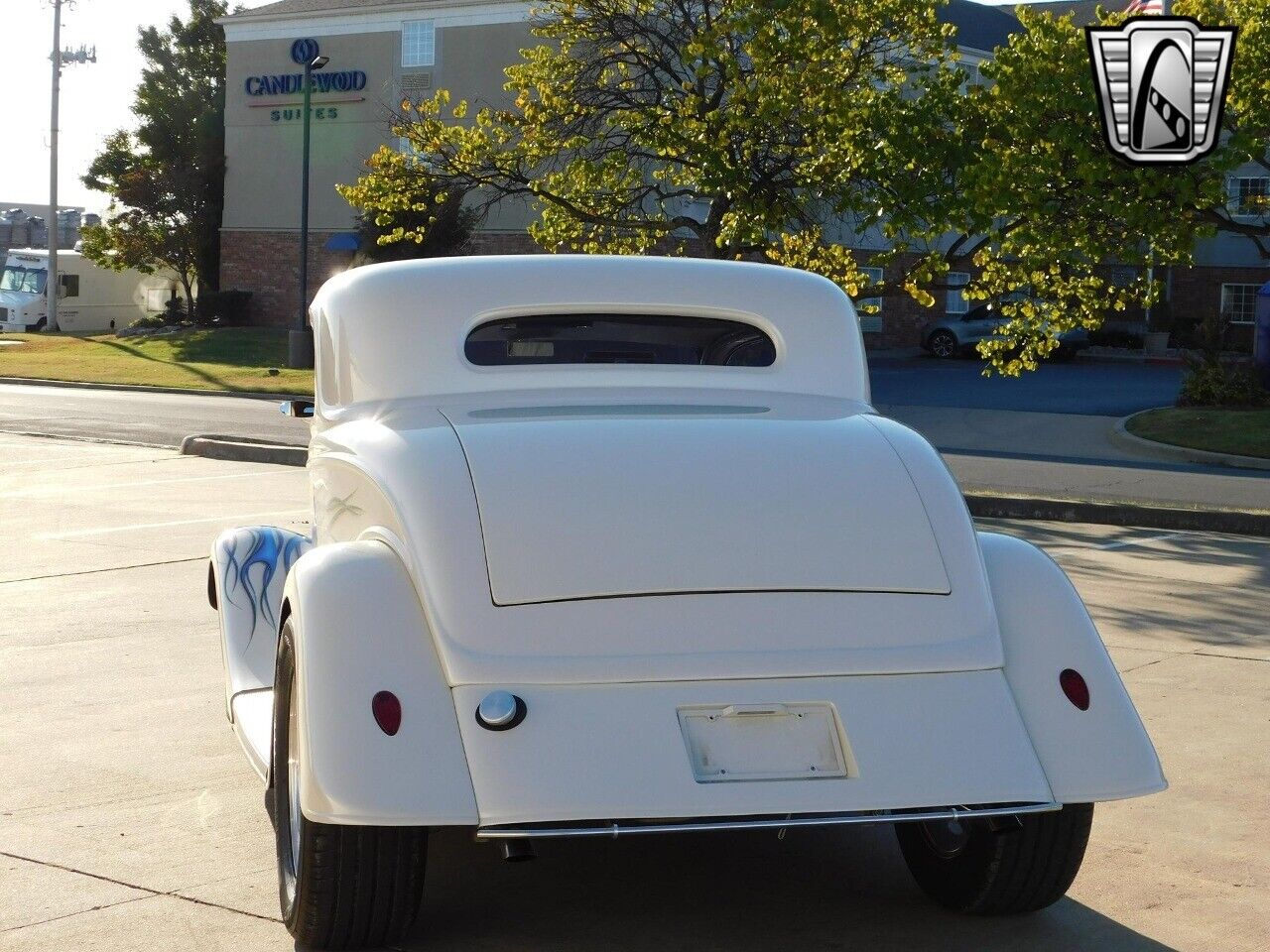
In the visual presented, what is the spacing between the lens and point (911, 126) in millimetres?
18203

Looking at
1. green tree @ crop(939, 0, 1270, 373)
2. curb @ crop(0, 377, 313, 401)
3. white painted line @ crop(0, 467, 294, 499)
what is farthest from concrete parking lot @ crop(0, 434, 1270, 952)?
curb @ crop(0, 377, 313, 401)

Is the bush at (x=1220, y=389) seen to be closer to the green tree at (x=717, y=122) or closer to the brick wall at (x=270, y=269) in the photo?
the green tree at (x=717, y=122)

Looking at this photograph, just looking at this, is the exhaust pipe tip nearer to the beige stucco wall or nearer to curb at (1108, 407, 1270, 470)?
curb at (1108, 407, 1270, 470)

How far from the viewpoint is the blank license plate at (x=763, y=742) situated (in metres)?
3.84

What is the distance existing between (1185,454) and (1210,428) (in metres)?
1.80

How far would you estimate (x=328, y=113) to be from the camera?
Result: 4953cm

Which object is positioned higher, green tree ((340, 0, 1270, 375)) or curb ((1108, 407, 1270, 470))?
green tree ((340, 0, 1270, 375))

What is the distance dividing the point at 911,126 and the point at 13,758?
1427 centimetres

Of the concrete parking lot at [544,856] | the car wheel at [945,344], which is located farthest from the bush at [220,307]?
the concrete parking lot at [544,856]

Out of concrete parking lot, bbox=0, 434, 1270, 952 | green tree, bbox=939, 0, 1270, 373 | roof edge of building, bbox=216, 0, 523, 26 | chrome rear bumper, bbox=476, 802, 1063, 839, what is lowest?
concrete parking lot, bbox=0, 434, 1270, 952

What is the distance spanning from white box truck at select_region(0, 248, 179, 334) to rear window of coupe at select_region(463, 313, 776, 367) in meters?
50.3

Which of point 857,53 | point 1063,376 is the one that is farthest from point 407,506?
point 1063,376

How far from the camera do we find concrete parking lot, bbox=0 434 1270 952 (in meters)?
4.24

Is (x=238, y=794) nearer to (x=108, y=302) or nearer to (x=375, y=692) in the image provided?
(x=375, y=692)
